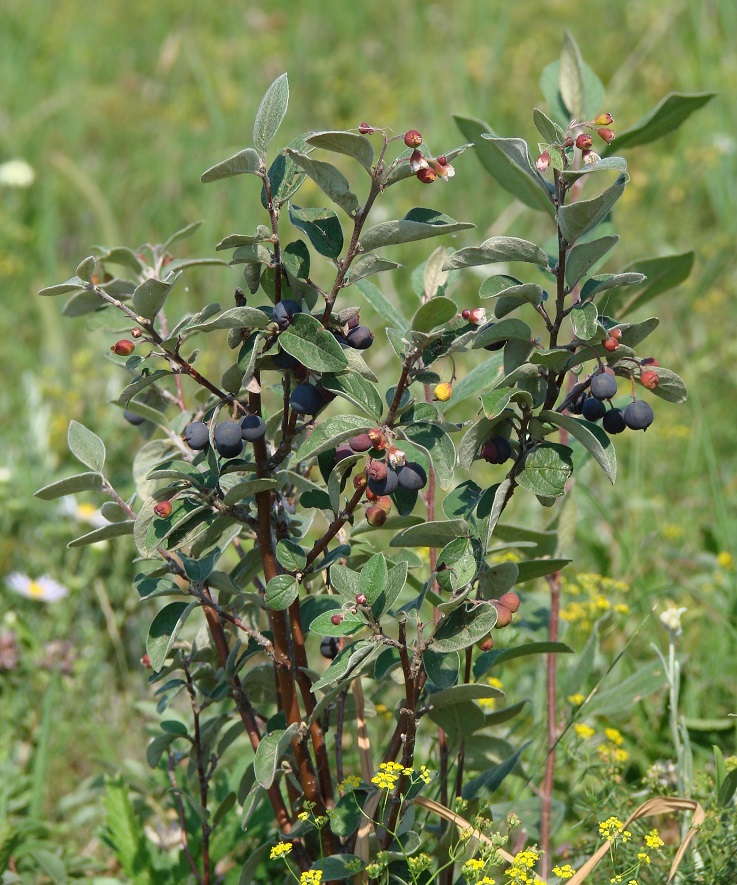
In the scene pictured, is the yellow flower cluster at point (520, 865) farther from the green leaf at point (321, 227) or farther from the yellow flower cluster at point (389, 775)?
the green leaf at point (321, 227)

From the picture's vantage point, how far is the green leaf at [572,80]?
6.88 ft

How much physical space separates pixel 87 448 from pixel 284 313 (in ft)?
1.60

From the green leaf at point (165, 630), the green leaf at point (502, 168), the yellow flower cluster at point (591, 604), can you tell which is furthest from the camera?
the yellow flower cluster at point (591, 604)

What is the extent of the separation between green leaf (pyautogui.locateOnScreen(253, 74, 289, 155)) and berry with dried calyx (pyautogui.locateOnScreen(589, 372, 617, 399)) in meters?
0.49

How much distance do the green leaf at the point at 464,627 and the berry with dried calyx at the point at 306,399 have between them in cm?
33

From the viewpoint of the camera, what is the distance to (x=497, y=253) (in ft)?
4.31

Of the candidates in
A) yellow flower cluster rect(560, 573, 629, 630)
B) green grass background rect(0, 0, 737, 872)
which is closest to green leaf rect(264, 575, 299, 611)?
yellow flower cluster rect(560, 573, 629, 630)

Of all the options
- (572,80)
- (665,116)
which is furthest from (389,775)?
(572,80)

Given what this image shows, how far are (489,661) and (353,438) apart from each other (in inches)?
20.3

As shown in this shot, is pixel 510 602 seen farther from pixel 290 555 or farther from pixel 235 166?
pixel 235 166

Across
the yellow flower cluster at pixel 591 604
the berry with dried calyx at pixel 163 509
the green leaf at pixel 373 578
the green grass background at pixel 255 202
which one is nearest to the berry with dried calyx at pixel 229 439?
the berry with dried calyx at pixel 163 509

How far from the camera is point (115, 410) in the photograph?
3.82 meters

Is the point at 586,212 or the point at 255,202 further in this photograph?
the point at 255,202

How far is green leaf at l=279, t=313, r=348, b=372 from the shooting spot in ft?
4.33
